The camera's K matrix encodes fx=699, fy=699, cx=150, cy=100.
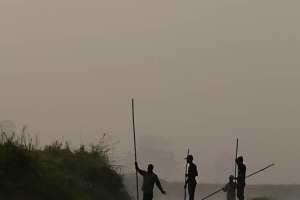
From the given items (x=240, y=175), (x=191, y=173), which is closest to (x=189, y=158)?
(x=191, y=173)

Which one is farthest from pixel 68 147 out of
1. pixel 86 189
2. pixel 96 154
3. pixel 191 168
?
pixel 191 168

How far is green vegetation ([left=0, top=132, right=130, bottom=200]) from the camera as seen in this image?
953 inches

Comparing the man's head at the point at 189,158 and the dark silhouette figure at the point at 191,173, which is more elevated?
the man's head at the point at 189,158

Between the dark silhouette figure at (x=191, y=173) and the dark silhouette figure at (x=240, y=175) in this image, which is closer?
the dark silhouette figure at (x=191, y=173)

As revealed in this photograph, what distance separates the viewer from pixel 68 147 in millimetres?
32219

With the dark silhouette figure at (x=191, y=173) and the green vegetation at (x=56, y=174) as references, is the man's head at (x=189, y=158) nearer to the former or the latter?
the dark silhouette figure at (x=191, y=173)

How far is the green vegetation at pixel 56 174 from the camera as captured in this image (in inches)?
953

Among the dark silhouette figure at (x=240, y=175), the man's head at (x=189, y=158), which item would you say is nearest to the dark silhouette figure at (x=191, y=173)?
the man's head at (x=189, y=158)

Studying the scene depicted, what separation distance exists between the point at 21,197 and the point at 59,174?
9.58ft

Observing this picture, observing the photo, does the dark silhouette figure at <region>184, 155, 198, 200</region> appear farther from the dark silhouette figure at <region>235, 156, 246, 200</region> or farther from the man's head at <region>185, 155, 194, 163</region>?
the dark silhouette figure at <region>235, 156, 246, 200</region>

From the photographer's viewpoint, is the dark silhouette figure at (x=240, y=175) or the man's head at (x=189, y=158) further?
the dark silhouette figure at (x=240, y=175)

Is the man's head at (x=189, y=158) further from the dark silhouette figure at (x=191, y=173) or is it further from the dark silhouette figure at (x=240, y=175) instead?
the dark silhouette figure at (x=240, y=175)

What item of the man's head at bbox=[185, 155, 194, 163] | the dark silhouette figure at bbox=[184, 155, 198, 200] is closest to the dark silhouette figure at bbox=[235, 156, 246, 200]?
the dark silhouette figure at bbox=[184, 155, 198, 200]

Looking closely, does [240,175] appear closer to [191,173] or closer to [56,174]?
[191,173]
